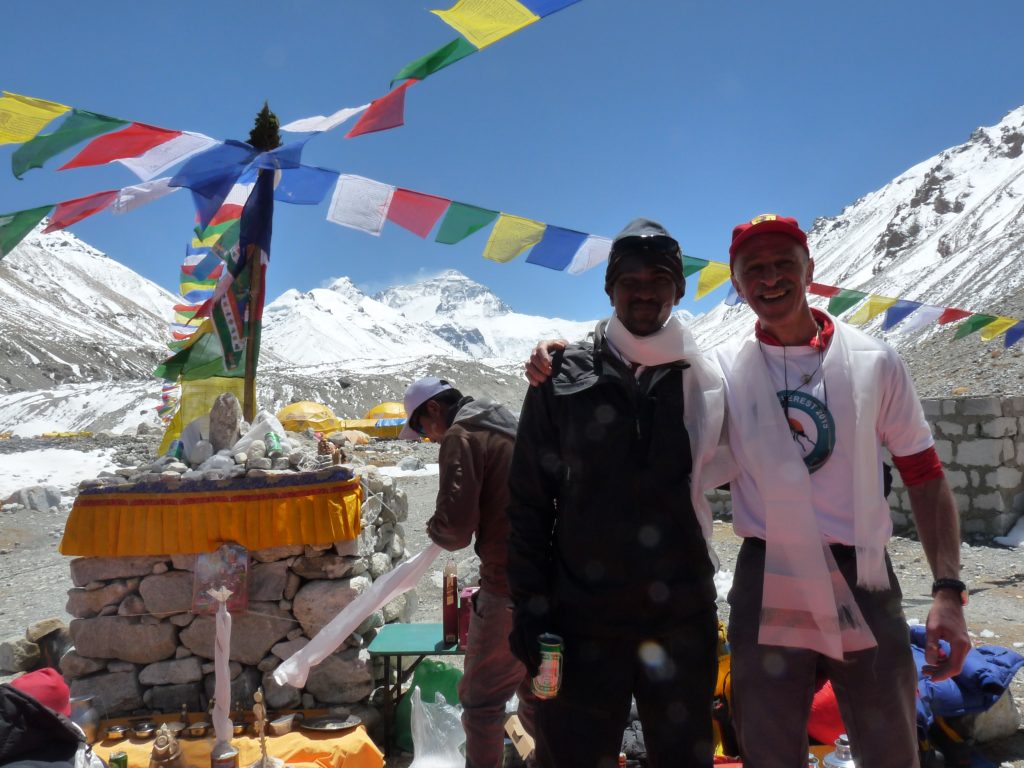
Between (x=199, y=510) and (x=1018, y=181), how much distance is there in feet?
288

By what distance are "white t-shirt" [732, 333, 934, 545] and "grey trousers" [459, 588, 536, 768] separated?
119 cm

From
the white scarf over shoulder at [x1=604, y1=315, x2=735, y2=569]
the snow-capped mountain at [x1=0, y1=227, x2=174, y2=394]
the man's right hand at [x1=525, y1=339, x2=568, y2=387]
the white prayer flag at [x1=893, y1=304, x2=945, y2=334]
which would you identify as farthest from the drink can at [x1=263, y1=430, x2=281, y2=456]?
the snow-capped mountain at [x1=0, y1=227, x2=174, y2=394]

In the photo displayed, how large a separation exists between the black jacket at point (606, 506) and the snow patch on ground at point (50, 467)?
18354 mm

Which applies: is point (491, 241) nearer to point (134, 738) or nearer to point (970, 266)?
point (134, 738)

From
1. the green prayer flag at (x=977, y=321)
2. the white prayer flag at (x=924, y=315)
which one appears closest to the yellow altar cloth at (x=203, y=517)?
the white prayer flag at (x=924, y=315)

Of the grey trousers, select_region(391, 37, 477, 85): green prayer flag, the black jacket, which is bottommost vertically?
the grey trousers

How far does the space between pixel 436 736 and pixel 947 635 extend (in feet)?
9.02

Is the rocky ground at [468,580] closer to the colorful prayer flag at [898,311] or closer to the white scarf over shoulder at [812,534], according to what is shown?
the white scarf over shoulder at [812,534]

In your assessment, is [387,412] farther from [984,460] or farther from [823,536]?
[823,536]

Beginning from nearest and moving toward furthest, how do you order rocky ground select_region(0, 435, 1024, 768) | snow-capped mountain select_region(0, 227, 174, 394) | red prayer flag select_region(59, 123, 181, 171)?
red prayer flag select_region(59, 123, 181, 171) < rocky ground select_region(0, 435, 1024, 768) < snow-capped mountain select_region(0, 227, 174, 394)

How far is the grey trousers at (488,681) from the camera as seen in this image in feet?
9.06

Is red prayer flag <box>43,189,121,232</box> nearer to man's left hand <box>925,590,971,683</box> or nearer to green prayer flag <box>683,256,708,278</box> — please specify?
green prayer flag <box>683,256,708,278</box>

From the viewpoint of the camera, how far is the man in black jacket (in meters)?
1.78

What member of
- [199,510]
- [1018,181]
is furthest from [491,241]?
[1018,181]
